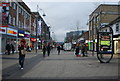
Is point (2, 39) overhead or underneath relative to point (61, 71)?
overhead

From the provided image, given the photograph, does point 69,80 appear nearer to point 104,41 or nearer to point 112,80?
point 112,80

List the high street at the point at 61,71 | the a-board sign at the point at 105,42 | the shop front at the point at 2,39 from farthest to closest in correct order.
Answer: the shop front at the point at 2,39 → the a-board sign at the point at 105,42 → the high street at the point at 61,71

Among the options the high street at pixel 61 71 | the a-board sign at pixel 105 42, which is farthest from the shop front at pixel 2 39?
the a-board sign at pixel 105 42

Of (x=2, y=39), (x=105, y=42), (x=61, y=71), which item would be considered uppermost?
(x=2, y=39)

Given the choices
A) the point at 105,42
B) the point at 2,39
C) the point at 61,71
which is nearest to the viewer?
the point at 61,71

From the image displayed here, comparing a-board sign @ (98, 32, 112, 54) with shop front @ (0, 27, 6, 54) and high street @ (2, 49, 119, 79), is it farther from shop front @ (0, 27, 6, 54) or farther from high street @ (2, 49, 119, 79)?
shop front @ (0, 27, 6, 54)

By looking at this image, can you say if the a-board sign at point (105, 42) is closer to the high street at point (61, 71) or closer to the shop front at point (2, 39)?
the high street at point (61, 71)

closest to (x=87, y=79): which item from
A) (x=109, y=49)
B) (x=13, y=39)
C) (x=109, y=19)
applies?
(x=109, y=49)

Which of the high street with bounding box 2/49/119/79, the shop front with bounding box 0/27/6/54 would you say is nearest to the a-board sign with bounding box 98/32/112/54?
the high street with bounding box 2/49/119/79

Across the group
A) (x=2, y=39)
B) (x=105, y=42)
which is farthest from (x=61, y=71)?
(x=2, y=39)

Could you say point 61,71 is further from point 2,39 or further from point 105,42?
point 2,39

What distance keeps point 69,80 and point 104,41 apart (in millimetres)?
8837

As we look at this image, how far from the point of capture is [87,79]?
791cm

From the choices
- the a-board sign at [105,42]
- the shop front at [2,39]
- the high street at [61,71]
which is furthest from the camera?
the shop front at [2,39]
